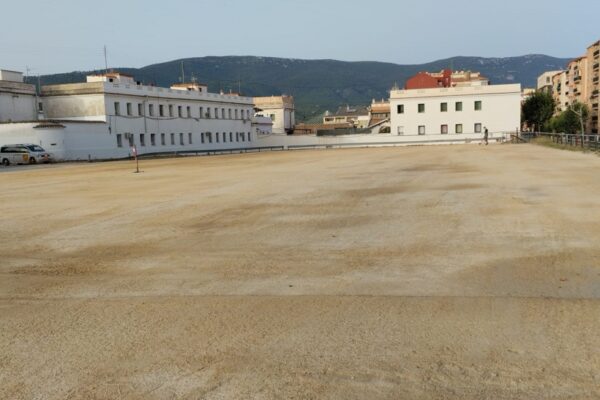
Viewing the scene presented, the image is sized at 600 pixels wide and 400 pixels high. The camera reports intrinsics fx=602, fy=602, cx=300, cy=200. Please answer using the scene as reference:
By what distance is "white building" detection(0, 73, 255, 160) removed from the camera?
5760cm

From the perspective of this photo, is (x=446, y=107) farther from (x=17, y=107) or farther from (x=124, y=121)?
(x=17, y=107)

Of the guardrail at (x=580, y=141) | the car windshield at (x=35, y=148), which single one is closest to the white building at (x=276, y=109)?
the car windshield at (x=35, y=148)

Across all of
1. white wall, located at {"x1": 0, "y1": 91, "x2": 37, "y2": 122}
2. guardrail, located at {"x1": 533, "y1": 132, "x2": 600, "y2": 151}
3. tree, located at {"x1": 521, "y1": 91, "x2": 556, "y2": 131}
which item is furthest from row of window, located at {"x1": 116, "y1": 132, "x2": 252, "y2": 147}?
tree, located at {"x1": 521, "y1": 91, "x2": 556, "y2": 131}

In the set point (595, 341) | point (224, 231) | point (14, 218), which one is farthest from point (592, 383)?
point (14, 218)

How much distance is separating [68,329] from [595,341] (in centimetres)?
502

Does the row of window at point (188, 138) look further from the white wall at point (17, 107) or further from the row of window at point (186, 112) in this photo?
the white wall at point (17, 107)

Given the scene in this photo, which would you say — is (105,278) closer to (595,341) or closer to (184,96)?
(595,341)

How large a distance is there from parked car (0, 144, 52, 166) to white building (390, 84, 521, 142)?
5317cm

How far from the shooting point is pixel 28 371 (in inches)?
197

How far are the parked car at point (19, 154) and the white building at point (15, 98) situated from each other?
12649 millimetres

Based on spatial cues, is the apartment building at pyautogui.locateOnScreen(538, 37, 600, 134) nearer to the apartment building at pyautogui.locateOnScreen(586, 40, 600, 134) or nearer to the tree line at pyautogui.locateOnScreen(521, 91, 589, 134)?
the apartment building at pyautogui.locateOnScreen(586, 40, 600, 134)

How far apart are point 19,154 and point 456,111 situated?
60.1m

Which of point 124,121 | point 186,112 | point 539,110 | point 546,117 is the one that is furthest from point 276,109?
point 124,121

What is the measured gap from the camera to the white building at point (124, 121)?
57.6 metres
